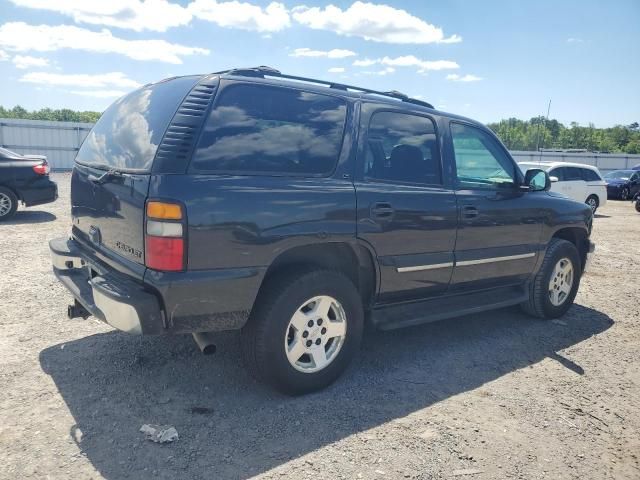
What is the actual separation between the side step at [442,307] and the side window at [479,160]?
0.98 metres

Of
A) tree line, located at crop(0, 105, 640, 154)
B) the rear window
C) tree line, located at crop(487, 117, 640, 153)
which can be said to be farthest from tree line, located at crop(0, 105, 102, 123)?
the rear window

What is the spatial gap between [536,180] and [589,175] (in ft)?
39.4

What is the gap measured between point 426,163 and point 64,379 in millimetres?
3080

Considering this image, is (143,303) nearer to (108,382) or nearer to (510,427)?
(108,382)

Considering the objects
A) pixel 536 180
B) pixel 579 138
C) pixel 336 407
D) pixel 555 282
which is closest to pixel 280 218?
pixel 336 407

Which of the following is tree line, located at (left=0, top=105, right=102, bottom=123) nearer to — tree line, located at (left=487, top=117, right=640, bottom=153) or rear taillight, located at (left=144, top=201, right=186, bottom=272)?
tree line, located at (left=487, top=117, right=640, bottom=153)

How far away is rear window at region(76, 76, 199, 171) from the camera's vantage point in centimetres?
304

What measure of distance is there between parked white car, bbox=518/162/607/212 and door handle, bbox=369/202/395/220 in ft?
39.5

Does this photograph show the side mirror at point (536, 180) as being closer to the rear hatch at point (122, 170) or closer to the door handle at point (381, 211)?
the door handle at point (381, 211)

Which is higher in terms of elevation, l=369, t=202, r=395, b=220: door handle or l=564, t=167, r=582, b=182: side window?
l=564, t=167, r=582, b=182: side window

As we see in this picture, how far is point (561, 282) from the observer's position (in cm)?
540

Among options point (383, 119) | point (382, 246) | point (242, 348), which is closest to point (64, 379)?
point (242, 348)

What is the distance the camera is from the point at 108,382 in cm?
354

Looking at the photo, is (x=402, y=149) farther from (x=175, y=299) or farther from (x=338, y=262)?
(x=175, y=299)
